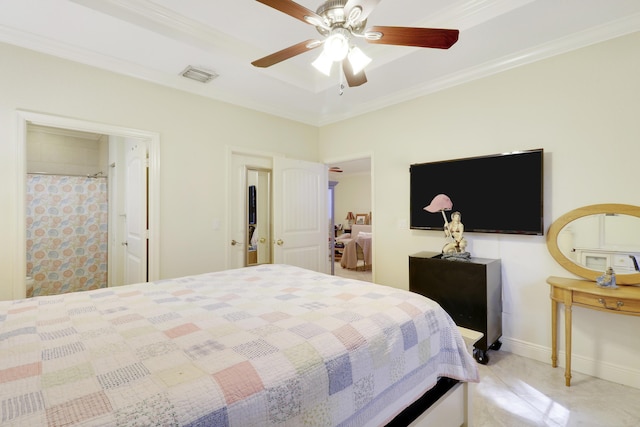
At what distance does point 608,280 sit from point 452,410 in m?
1.58

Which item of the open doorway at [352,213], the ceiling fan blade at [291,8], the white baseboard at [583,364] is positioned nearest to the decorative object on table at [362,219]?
the open doorway at [352,213]

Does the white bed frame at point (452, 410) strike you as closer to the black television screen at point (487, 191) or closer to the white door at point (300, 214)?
the black television screen at point (487, 191)

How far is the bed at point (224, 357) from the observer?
716 millimetres

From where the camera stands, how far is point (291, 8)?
1.45m

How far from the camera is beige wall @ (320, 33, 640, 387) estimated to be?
213 cm

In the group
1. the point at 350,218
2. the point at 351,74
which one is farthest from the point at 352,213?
the point at 351,74

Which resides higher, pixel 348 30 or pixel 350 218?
pixel 348 30

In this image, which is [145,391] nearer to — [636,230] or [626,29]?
[636,230]

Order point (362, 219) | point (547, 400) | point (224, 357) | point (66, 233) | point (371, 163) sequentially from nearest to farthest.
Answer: point (224, 357) → point (547, 400) → point (371, 163) → point (66, 233) → point (362, 219)

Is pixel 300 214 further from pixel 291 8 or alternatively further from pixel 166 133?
pixel 291 8

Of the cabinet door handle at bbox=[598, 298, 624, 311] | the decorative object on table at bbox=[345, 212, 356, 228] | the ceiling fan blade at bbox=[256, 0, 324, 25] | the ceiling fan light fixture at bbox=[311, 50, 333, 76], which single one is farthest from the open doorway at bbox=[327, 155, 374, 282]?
the ceiling fan blade at bbox=[256, 0, 324, 25]

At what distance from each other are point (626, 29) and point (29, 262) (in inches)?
245

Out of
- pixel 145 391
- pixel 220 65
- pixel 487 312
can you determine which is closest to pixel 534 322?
pixel 487 312

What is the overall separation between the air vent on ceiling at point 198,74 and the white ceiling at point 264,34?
0.05 meters
